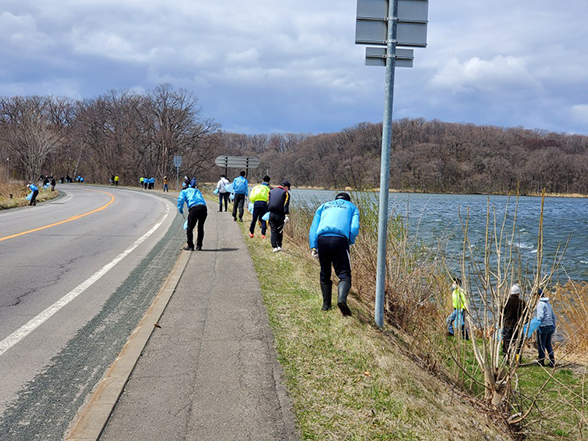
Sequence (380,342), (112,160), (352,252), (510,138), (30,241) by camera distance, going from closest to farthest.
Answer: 1. (380,342)
2. (352,252)
3. (30,241)
4. (112,160)
5. (510,138)

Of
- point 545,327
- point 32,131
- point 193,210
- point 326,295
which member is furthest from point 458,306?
point 32,131

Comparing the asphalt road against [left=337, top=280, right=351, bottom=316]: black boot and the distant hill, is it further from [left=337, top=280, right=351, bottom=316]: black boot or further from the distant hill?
the distant hill

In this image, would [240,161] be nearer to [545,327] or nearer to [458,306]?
[545,327]

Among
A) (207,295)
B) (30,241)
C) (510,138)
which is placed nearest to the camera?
(207,295)

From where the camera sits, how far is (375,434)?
12.0 feet

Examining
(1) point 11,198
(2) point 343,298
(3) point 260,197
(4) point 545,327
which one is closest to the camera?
(2) point 343,298

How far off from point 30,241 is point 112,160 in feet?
237

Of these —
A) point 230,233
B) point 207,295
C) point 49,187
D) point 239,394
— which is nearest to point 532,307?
point 239,394

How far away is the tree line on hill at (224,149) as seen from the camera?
67875mm

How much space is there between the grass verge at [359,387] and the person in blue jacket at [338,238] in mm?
432

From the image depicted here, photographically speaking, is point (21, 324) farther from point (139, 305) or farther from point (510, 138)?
point (510, 138)

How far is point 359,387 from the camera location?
176 inches

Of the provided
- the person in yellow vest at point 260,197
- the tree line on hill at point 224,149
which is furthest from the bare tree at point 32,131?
the person in yellow vest at point 260,197

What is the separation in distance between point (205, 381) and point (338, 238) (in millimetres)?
2601
